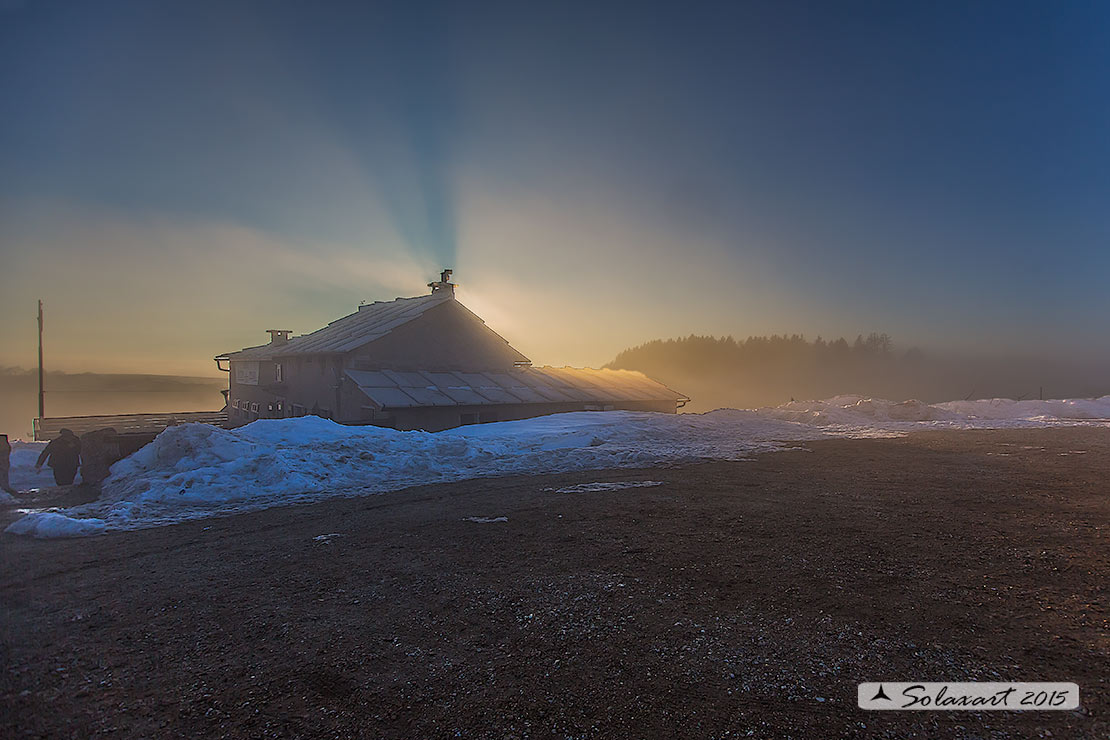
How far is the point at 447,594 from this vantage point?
543cm

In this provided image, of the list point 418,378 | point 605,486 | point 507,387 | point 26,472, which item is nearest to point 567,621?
point 605,486

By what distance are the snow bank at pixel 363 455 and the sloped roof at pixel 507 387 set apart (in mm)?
4770

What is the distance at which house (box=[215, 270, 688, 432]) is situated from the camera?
82.4 ft

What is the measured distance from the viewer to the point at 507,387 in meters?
29.1

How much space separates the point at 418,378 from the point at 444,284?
34.3 feet

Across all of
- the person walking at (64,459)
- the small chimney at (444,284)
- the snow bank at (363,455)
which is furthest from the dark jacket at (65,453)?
the small chimney at (444,284)

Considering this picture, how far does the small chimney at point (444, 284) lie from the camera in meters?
35.5

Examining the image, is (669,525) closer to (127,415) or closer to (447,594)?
(447,594)

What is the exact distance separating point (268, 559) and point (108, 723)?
11.9 ft

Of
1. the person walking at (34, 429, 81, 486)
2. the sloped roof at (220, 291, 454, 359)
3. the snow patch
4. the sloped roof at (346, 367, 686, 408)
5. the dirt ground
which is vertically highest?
the sloped roof at (220, 291, 454, 359)

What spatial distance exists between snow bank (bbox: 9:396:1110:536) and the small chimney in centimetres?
1576

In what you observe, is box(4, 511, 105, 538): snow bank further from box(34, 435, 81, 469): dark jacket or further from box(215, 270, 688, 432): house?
box(215, 270, 688, 432): house

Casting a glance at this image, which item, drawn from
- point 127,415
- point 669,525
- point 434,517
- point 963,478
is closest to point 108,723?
point 434,517

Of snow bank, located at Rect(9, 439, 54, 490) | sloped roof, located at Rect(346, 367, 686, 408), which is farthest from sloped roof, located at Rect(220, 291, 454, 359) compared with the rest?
snow bank, located at Rect(9, 439, 54, 490)
